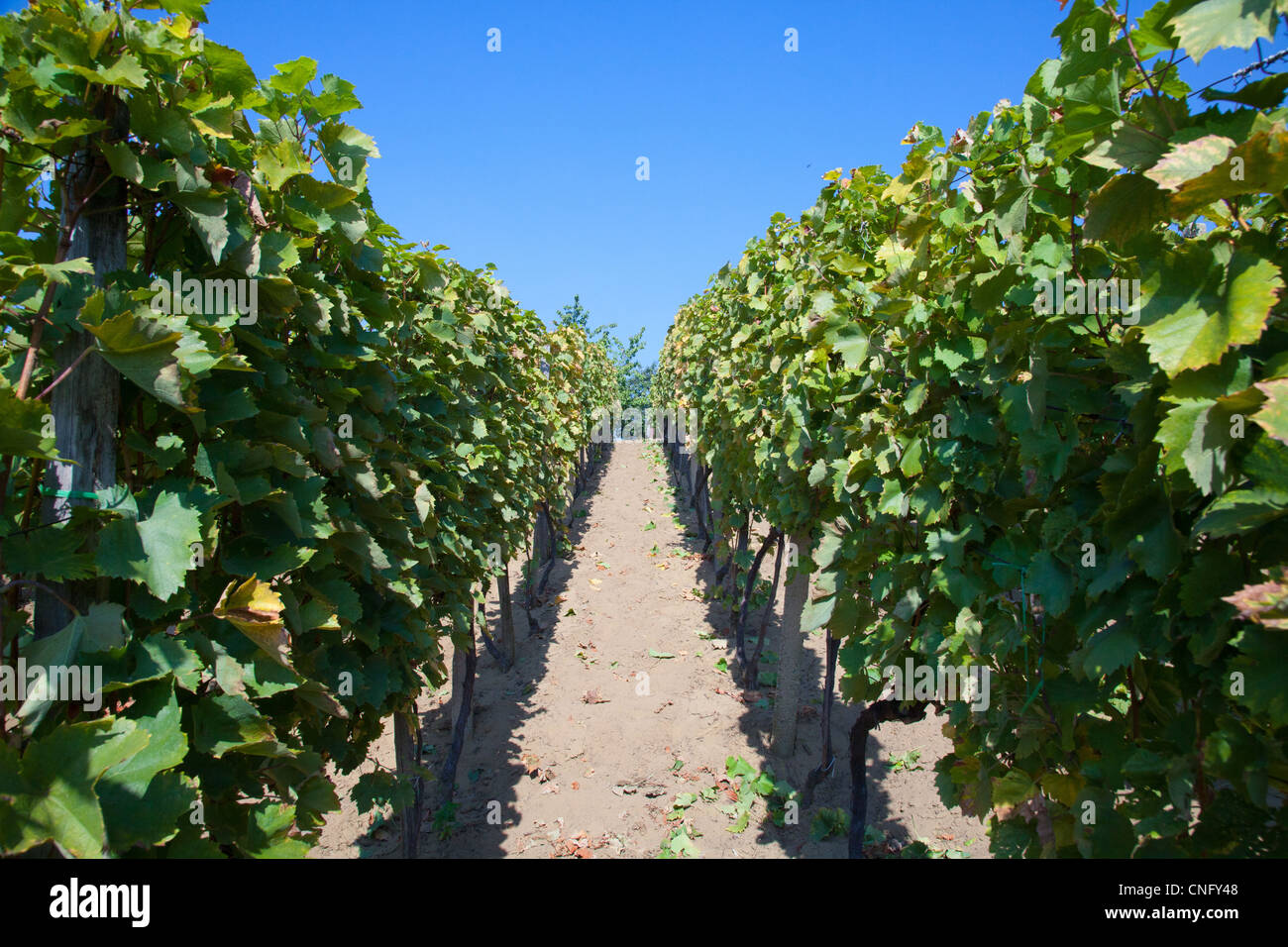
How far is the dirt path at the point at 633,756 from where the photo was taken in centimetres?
514

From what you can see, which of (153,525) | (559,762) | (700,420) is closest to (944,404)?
(153,525)

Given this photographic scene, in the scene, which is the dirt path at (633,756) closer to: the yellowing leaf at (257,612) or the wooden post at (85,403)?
the yellowing leaf at (257,612)

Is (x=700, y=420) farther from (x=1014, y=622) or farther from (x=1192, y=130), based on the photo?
(x=1192, y=130)

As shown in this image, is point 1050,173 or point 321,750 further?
point 321,750

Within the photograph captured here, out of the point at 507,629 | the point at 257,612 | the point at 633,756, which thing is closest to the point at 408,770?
the point at 633,756

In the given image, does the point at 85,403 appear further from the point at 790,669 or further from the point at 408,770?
the point at 790,669

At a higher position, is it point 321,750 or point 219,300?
point 219,300

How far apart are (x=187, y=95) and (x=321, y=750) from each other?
88.4 inches

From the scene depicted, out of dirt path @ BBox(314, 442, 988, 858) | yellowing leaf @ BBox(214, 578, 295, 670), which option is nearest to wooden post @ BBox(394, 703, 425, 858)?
dirt path @ BBox(314, 442, 988, 858)

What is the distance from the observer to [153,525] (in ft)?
4.85

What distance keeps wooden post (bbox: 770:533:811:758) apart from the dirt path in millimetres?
253

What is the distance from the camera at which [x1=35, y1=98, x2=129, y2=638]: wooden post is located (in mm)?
1461

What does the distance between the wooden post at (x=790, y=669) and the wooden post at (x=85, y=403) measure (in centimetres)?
485

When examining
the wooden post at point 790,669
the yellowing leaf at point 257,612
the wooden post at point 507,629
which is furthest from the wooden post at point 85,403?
the wooden post at point 507,629
